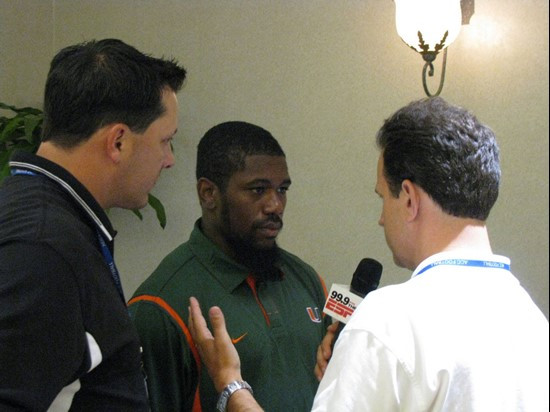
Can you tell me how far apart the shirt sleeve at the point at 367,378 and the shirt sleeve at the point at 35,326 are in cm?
41

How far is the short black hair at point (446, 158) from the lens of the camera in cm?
125

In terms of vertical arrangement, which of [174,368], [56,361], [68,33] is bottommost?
[174,368]

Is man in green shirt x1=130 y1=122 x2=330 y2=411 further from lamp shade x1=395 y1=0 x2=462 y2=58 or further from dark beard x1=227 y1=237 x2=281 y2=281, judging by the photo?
lamp shade x1=395 y1=0 x2=462 y2=58

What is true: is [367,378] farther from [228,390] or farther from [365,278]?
[365,278]

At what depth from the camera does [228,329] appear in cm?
173

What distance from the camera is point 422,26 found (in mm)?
2463

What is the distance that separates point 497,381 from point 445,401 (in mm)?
93

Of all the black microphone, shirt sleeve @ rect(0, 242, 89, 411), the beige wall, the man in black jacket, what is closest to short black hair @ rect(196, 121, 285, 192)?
the black microphone

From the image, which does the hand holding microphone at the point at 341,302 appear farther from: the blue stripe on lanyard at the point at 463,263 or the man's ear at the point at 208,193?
the blue stripe on lanyard at the point at 463,263

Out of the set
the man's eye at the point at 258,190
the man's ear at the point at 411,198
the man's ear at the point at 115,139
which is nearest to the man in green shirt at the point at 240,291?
the man's eye at the point at 258,190

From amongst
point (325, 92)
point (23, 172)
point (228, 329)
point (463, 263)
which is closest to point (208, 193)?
point (228, 329)

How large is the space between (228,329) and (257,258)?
22 cm

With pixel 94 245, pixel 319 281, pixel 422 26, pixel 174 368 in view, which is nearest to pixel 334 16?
pixel 422 26

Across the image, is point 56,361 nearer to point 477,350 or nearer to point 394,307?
point 394,307
